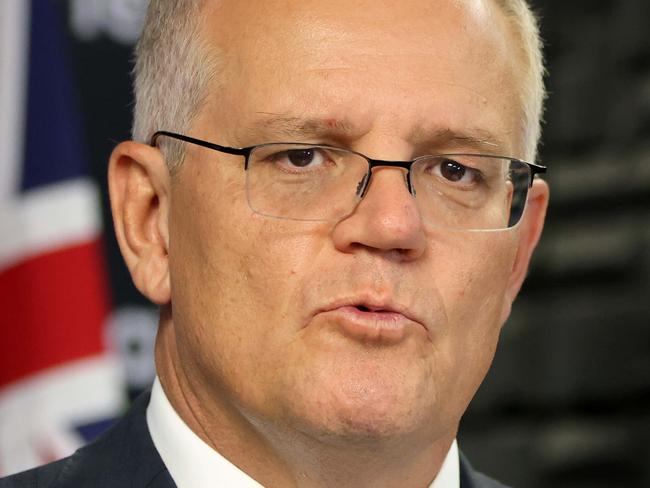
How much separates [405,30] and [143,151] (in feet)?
1.84

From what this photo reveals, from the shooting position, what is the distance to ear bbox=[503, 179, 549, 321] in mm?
2816

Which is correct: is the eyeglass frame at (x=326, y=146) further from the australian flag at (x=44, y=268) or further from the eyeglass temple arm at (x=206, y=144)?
the australian flag at (x=44, y=268)

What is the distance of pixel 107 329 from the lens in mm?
3834

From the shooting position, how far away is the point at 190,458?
2.59m

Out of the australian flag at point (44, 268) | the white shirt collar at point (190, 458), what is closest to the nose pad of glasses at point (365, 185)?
the white shirt collar at point (190, 458)

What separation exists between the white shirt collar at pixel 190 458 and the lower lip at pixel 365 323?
38cm

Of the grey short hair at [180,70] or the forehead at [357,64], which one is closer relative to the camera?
the forehead at [357,64]

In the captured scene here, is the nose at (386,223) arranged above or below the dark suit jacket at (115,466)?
above

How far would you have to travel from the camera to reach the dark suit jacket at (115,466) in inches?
102

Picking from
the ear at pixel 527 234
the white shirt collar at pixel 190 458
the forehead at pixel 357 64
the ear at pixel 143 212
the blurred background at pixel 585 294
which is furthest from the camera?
the blurred background at pixel 585 294

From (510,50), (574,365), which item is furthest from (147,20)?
(574,365)

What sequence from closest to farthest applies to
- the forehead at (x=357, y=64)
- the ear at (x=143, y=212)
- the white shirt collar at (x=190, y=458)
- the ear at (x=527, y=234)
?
the forehead at (x=357, y=64) → the white shirt collar at (x=190, y=458) → the ear at (x=143, y=212) → the ear at (x=527, y=234)

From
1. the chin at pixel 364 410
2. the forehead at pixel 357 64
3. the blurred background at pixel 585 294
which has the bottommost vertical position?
the blurred background at pixel 585 294

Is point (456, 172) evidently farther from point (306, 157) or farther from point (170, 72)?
point (170, 72)
